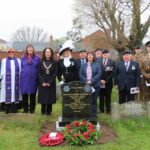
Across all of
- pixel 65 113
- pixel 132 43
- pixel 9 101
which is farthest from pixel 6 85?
pixel 132 43

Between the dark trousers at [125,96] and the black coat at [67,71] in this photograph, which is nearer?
the black coat at [67,71]

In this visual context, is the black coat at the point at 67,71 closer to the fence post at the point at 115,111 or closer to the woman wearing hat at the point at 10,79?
the woman wearing hat at the point at 10,79

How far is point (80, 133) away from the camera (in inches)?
331

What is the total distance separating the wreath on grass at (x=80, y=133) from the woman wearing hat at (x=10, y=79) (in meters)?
2.37

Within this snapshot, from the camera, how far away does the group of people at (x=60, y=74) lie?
10.2 metres

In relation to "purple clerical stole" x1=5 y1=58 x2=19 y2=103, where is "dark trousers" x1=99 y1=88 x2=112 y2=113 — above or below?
below

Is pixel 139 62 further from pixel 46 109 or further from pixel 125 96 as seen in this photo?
pixel 46 109

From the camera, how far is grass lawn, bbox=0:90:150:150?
8.17 metres

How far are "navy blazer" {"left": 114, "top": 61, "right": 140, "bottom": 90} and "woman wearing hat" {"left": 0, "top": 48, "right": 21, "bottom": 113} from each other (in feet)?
8.77

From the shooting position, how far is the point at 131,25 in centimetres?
2278

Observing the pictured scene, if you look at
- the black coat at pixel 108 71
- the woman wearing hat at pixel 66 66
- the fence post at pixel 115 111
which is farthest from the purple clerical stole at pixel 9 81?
the fence post at pixel 115 111

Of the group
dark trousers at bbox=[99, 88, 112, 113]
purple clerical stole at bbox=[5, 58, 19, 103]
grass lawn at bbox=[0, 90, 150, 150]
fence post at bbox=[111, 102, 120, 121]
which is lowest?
grass lawn at bbox=[0, 90, 150, 150]

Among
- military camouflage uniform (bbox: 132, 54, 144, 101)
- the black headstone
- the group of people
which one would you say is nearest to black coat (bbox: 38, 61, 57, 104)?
the group of people

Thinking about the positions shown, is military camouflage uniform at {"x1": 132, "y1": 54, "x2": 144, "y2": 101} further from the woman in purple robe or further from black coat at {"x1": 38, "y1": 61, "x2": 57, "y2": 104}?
the woman in purple robe
